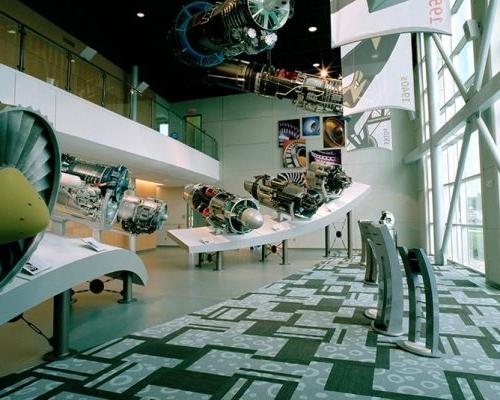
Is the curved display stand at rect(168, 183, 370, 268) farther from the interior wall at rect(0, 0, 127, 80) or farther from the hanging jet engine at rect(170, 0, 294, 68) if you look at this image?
the interior wall at rect(0, 0, 127, 80)

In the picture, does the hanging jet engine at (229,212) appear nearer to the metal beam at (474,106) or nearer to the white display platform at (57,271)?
the white display platform at (57,271)

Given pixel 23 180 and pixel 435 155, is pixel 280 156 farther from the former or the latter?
pixel 23 180

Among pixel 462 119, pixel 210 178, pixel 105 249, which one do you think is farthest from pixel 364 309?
pixel 210 178

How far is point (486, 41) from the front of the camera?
21.9 ft

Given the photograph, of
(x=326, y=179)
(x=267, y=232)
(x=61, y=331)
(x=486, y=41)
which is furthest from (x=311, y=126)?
(x=61, y=331)

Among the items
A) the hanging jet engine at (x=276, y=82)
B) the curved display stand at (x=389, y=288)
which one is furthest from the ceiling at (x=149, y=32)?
the curved display stand at (x=389, y=288)

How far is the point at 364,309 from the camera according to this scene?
520 cm

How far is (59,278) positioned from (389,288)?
3459mm

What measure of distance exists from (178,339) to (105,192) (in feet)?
10.3

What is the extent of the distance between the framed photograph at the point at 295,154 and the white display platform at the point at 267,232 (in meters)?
5.06

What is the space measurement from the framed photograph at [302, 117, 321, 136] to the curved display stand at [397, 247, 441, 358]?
13492 mm

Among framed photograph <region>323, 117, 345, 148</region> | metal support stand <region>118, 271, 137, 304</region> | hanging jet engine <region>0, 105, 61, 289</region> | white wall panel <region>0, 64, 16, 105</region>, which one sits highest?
framed photograph <region>323, 117, 345, 148</region>

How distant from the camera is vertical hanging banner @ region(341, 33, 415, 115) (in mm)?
6617

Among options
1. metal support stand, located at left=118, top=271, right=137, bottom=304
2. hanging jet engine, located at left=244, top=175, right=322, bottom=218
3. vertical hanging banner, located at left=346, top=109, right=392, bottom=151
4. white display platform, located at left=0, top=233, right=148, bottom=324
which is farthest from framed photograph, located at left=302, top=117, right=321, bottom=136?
white display platform, located at left=0, top=233, right=148, bottom=324
